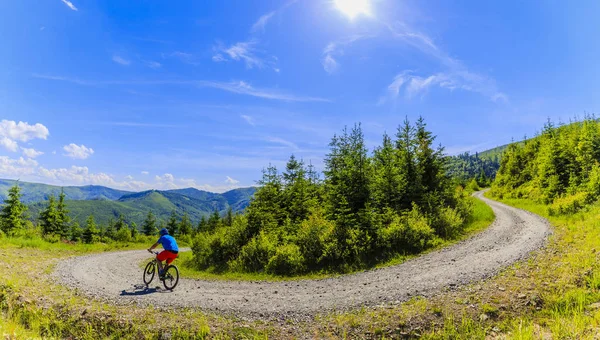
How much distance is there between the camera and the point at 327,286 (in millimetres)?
11969

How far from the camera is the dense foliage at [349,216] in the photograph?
16375 millimetres

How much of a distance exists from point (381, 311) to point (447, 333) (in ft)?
6.14

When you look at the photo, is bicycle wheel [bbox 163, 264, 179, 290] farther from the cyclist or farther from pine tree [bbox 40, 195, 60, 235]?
pine tree [bbox 40, 195, 60, 235]

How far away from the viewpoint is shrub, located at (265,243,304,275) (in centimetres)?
1559

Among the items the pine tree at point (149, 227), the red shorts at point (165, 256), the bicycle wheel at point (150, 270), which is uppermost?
the red shorts at point (165, 256)

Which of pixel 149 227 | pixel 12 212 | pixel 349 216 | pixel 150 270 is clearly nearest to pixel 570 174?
pixel 349 216

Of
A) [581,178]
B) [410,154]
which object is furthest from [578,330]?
[581,178]

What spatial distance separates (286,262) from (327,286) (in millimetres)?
4512

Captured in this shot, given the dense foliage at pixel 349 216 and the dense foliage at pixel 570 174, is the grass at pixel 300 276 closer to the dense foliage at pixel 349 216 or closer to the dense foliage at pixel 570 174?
the dense foliage at pixel 349 216

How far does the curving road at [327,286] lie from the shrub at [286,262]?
6.65 feet

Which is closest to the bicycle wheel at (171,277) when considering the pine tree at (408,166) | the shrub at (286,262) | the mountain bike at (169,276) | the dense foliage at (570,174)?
the mountain bike at (169,276)

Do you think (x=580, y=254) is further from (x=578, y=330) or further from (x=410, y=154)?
(x=410, y=154)

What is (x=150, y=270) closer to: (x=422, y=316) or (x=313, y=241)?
(x=313, y=241)

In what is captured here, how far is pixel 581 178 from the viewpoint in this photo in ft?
104
